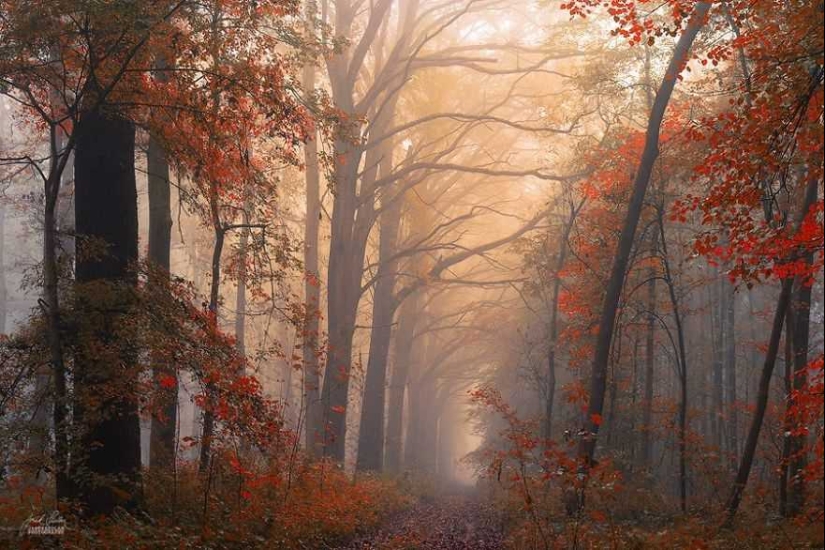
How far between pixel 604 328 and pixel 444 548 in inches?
205

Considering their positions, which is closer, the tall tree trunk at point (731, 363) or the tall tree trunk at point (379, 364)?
the tall tree trunk at point (379, 364)

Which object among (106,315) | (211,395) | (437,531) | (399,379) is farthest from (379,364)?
(106,315)

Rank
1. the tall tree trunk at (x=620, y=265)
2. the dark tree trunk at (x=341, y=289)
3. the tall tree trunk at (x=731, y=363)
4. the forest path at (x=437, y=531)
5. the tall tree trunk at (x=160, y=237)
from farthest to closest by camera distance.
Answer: the tall tree trunk at (x=731, y=363) < the dark tree trunk at (x=341, y=289) < the tall tree trunk at (x=620, y=265) < the tall tree trunk at (x=160, y=237) < the forest path at (x=437, y=531)

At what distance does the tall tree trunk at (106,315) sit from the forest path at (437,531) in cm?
352

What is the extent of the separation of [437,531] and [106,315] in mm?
8019

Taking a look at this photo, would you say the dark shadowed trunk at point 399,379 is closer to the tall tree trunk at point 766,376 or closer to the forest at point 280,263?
the forest at point 280,263

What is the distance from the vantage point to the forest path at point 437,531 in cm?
1063

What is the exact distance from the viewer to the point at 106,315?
7.69m

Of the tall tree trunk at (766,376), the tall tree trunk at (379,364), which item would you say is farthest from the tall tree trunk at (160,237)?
the tall tree trunk at (379,364)

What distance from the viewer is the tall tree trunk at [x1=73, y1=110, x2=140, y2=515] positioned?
24.4 feet

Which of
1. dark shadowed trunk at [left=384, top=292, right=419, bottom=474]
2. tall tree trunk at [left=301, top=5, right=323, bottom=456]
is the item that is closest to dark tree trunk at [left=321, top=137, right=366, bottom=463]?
tall tree trunk at [left=301, top=5, right=323, bottom=456]

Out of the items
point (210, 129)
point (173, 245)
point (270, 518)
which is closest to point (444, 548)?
point (270, 518)

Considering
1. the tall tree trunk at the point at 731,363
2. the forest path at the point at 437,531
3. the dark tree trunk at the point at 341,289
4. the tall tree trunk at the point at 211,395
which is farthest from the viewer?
the tall tree trunk at the point at 731,363

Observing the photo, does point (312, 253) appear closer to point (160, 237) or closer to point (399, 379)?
point (399, 379)
